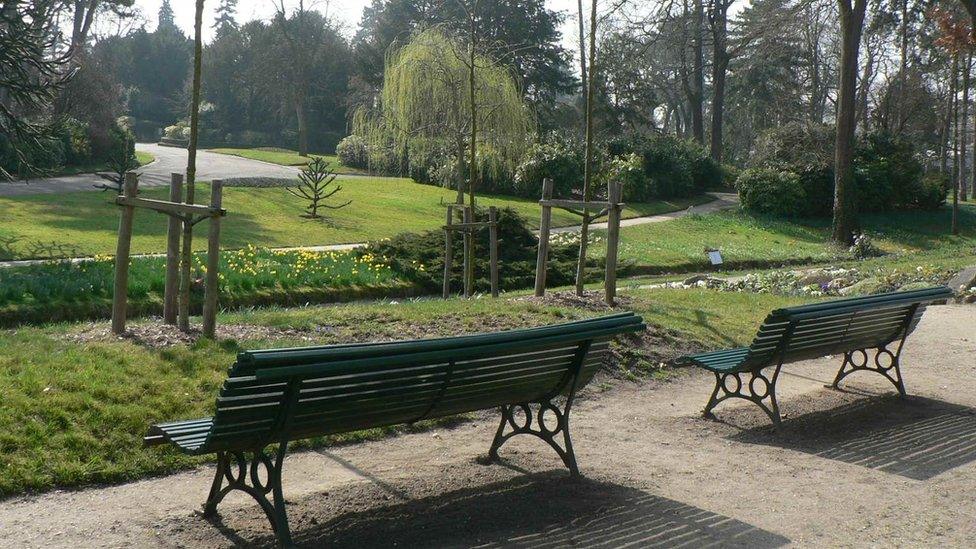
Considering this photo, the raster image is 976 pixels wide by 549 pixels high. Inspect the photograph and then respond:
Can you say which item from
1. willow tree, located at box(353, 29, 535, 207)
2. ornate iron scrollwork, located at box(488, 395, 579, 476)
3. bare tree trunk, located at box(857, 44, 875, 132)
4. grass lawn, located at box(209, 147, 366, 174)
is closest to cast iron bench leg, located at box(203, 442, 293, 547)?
ornate iron scrollwork, located at box(488, 395, 579, 476)

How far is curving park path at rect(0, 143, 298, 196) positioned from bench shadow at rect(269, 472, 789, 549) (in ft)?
61.9

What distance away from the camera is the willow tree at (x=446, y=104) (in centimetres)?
2498

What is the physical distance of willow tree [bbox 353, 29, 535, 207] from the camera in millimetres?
24984

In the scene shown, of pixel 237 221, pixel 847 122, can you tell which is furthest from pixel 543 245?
pixel 847 122

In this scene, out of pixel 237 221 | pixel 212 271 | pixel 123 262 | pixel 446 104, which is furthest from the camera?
pixel 446 104

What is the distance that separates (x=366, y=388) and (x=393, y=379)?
0.15 m

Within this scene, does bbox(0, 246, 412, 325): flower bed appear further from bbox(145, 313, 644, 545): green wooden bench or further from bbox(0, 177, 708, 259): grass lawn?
bbox(145, 313, 644, 545): green wooden bench

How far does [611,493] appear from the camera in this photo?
5.48 m

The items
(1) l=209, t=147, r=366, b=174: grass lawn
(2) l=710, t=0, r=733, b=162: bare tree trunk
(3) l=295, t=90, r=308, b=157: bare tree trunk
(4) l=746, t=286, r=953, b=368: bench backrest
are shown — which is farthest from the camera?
(3) l=295, t=90, r=308, b=157: bare tree trunk

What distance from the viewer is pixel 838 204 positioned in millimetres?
28438

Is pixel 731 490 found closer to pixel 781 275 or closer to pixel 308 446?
pixel 308 446

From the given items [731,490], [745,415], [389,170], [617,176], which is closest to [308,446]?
[731,490]

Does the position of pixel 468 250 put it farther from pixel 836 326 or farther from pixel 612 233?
pixel 836 326

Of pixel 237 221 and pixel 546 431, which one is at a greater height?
pixel 546 431
